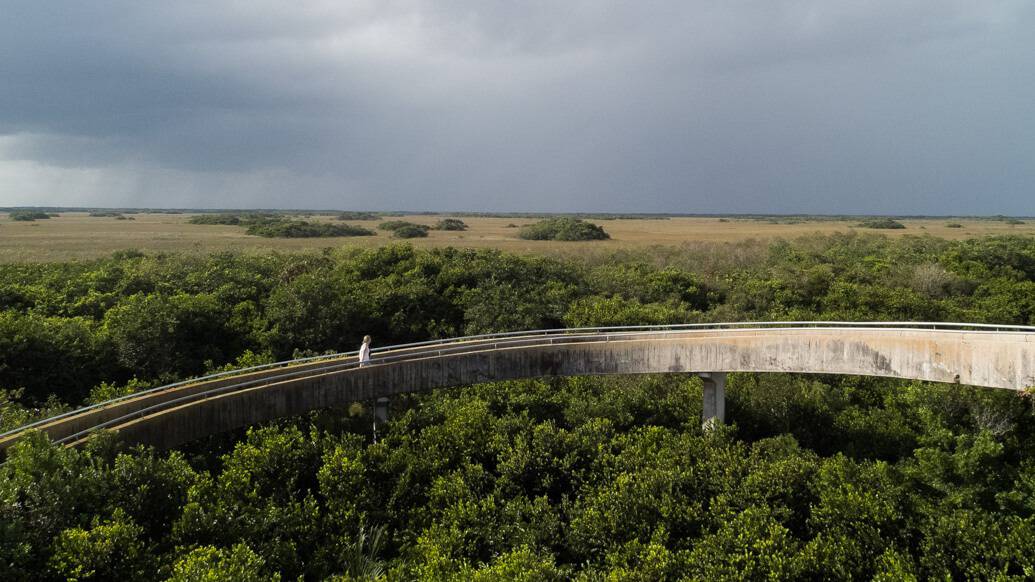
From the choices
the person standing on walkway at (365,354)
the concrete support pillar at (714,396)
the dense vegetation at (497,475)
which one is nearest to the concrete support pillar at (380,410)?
→ the dense vegetation at (497,475)

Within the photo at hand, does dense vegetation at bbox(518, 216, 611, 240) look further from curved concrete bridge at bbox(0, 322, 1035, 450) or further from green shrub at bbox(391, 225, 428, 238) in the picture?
curved concrete bridge at bbox(0, 322, 1035, 450)

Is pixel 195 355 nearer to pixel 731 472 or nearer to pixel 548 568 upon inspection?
pixel 548 568

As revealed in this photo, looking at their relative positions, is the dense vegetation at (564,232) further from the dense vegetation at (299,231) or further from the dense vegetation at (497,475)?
the dense vegetation at (497,475)

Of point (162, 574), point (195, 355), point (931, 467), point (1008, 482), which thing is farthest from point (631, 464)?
point (195, 355)

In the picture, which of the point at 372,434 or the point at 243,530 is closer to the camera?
the point at 243,530

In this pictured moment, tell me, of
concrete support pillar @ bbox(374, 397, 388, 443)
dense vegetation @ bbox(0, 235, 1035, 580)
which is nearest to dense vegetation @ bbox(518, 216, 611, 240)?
dense vegetation @ bbox(0, 235, 1035, 580)
